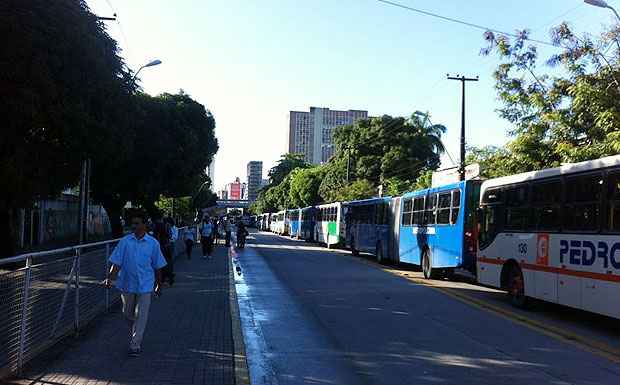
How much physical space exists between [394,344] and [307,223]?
46009mm

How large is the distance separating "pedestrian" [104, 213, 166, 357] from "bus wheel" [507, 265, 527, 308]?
26.7 ft

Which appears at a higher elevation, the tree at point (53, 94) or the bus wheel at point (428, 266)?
the tree at point (53, 94)

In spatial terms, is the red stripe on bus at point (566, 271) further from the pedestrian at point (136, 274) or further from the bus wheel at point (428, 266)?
the pedestrian at point (136, 274)

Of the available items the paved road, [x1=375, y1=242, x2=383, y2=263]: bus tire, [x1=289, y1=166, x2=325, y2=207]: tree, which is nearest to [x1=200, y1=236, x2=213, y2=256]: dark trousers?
[x1=375, y1=242, x2=383, y2=263]: bus tire

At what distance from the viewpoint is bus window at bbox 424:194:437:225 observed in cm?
2125

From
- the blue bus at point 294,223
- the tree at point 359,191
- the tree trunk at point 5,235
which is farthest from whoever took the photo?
the blue bus at point 294,223

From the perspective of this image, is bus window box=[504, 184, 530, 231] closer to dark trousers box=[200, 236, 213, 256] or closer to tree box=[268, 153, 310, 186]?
dark trousers box=[200, 236, 213, 256]

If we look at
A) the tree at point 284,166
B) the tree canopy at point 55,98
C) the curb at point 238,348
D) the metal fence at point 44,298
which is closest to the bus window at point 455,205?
the curb at point 238,348

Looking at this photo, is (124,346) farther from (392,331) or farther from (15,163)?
(15,163)

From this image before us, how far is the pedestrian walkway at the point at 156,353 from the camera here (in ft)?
23.1

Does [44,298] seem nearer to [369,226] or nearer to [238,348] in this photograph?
[238,348]

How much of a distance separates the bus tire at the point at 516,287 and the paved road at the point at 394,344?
1.11m

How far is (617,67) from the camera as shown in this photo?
19.0 m

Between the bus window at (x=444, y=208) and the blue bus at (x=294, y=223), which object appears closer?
the bus window at (x=444, y=208)
